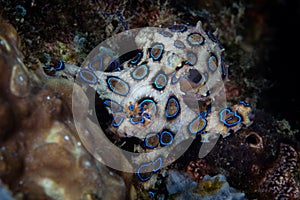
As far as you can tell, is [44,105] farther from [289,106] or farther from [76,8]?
[289,106]

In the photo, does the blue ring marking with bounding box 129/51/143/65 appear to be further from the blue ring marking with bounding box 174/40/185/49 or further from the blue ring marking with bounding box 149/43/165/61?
the blue ring marking with bounding box 174/40/185/49

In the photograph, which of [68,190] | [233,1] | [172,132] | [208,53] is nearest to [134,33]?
[208,53]

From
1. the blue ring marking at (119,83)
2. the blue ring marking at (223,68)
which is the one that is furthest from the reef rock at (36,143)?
the blue ring marking at (223,68)

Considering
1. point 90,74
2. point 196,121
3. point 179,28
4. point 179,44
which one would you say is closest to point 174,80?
point 179,44

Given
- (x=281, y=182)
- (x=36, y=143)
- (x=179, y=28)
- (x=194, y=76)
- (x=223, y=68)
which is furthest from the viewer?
(x=281, y=182)

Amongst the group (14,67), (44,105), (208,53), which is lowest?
(208,53)

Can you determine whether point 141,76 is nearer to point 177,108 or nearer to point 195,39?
point 177,108

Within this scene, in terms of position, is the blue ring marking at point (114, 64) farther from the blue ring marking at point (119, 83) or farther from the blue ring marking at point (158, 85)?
the blue ring marking at point (158, 85)

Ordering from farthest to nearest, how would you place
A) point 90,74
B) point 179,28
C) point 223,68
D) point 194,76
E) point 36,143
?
point 223,68 → point 179,28 → point 194,76 → point 90,74 → point 36,143
